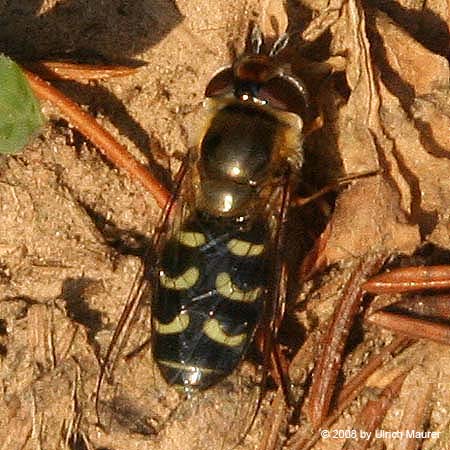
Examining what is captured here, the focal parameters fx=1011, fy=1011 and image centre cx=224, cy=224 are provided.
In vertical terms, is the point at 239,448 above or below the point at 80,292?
below

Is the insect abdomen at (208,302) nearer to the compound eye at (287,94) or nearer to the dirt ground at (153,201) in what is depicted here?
the dirt ground at (153,201)

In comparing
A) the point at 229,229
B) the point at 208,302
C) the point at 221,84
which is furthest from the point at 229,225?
the point at 221,84

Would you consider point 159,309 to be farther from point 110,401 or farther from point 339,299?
point 339,299

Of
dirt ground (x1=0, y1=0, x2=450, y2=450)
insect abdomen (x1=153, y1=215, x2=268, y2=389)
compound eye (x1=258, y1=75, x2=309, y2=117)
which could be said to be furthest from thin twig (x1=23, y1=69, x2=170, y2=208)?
compound eye (x1=258, y1=75, x2=309, y2=117)

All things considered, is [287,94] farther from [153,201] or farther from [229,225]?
[153,201]

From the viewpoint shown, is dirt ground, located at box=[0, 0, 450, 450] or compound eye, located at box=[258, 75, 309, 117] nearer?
dirt ground, located at box=[0, 0, 450, 450]

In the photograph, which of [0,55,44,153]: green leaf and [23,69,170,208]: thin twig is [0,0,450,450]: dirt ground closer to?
[23,69,170,208]: thin twig

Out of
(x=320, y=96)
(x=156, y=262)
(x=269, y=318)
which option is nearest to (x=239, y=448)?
(x=269, y=318)
